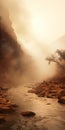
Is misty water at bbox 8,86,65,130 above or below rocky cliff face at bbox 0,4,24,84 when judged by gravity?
below

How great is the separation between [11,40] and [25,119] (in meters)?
61.2

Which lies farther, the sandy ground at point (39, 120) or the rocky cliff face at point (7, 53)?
the rocky cliff face at point (7, 53)

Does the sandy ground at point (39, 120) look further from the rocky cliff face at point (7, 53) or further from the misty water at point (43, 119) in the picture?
the rocky cliff face at point (7, 53)

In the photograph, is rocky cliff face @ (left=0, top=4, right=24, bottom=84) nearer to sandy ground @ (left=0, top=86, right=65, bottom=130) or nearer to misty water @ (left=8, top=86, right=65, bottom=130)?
misty water @ (left=8, top=86, right=65, bottom=130)

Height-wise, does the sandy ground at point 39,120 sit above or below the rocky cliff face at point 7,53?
below

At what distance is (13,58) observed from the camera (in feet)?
271

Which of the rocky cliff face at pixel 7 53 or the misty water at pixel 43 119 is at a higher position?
the rocky cliff face at pixel 7 53

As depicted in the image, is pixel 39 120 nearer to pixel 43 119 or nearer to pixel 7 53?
pixel 43 119

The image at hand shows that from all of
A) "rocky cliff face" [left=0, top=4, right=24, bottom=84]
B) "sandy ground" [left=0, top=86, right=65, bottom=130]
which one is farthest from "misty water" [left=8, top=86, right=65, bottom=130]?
"rocky cliff face" [left=0, top=4, right=24, bottom=84]

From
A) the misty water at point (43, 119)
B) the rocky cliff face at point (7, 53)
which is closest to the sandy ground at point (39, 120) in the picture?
the misty water at point (43, 119)

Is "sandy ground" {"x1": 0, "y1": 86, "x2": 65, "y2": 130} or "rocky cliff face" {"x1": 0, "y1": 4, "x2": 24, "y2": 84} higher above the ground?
"rocky cliff face" {"x1": 0, "y1": 4, "x2": 24, "y2": 84}

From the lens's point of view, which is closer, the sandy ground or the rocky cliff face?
the sandy ground

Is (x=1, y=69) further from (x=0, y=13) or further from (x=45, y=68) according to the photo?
(x=45, y=68)

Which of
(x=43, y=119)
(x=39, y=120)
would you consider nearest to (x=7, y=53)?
(x=43, y=119)
